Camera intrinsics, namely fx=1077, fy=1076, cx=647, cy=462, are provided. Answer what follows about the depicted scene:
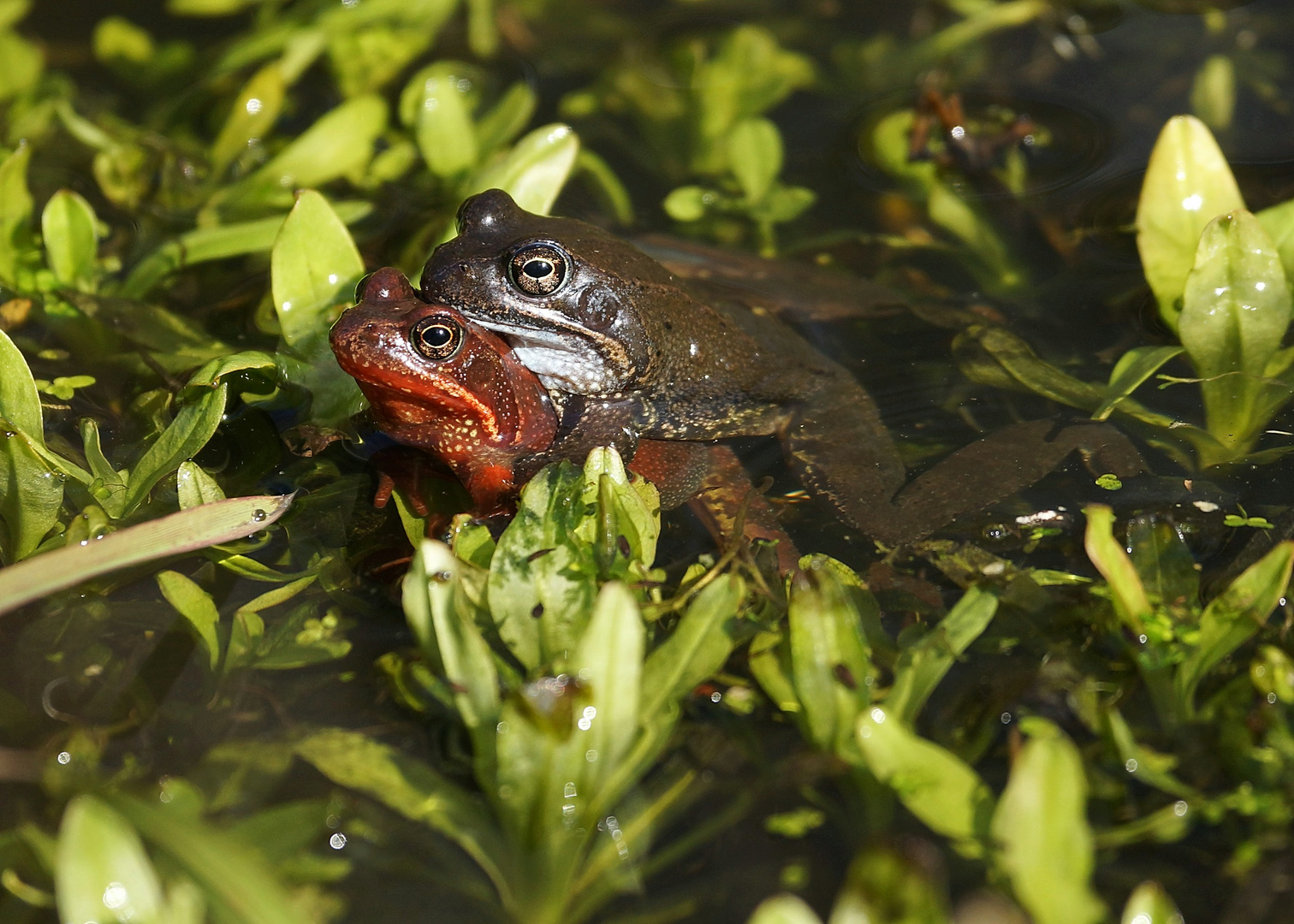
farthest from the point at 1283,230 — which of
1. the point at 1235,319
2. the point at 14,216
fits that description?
the point at 14,216

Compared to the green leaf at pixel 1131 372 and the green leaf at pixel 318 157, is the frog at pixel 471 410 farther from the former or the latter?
the green leaf at pixel 318 157

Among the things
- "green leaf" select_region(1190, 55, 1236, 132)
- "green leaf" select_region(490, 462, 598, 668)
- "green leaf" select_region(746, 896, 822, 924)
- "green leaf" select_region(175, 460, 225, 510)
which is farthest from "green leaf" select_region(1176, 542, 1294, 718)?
"green leaf" select_region(1190, 55, 1236, 132)

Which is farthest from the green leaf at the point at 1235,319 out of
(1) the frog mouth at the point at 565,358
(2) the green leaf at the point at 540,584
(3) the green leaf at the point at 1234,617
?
(2) the green leaf at the point at 540,584

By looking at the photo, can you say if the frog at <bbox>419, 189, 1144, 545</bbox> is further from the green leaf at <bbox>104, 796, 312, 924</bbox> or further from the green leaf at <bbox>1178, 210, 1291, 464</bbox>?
the green leaf at <bbox>104, 796, 312, 924</bbox>

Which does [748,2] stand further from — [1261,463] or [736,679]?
[736,679]

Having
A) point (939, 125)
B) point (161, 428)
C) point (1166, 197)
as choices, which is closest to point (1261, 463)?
point (1166, 197)
